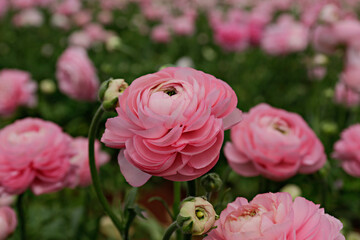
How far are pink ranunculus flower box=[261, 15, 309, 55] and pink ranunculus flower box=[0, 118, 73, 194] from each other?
4.44 feet

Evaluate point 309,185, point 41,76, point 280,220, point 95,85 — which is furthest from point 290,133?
point 41,76

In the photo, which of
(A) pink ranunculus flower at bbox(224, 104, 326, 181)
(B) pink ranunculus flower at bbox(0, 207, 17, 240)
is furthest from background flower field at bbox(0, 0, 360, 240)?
(B) pink ranunculus flower at bbox(0, 207, 17, 240)

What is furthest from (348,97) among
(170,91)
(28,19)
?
(28,19)

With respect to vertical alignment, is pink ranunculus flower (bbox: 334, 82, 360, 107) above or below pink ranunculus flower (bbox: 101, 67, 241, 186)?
below

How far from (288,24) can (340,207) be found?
925mm

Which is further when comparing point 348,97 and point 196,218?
point 348,97

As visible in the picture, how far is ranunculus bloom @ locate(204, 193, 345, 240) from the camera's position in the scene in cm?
29

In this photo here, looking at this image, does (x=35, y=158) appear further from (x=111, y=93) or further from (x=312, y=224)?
(x=312, y=224)

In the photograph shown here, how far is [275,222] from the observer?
12.1 inches

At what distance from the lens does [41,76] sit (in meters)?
1.78

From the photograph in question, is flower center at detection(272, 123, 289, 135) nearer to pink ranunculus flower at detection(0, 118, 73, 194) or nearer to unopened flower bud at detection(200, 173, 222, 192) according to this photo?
unopened flower bud at detection(200, 173, 222, 192)

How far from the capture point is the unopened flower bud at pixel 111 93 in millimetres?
382

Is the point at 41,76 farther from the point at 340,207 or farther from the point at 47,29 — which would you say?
the point at 340,207

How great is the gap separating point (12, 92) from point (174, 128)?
3.10ft
